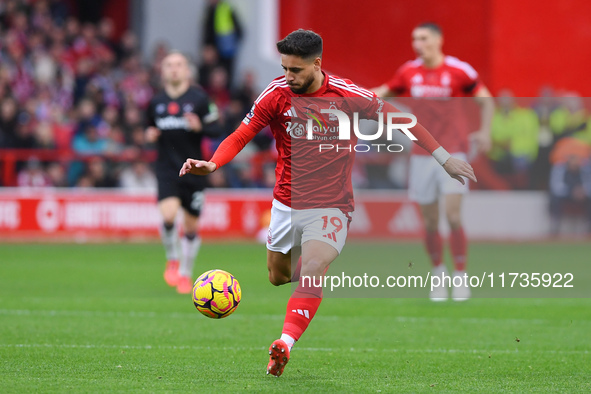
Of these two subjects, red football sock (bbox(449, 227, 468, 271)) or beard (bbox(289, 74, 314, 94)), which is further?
red football sock (bbox(449, 227, 468, 271))

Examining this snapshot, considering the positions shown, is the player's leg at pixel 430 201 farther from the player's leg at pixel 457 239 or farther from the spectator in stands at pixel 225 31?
the spectator in stands at pixel 225 31

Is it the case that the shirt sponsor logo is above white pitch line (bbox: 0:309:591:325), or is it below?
above

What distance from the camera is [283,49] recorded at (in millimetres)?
5996

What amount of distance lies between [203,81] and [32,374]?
1623 cm

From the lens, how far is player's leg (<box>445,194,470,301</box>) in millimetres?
9836

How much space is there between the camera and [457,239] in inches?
390

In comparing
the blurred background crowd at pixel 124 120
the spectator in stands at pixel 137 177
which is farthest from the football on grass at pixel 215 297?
the spectator in stands at pixel 137 177

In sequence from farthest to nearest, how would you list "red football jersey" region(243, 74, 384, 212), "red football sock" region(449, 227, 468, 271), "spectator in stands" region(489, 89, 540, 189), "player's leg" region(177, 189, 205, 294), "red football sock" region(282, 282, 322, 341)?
"spectator in stands" region(489, 89, 540, 189) → "player's leg" region(177, 189, 205, 294) → "red football sock" region(449, 227, 468, 271) → "red football jersey" region(243, 74, 384, 212) → "red football sock" region(282, 282, 322, 341)

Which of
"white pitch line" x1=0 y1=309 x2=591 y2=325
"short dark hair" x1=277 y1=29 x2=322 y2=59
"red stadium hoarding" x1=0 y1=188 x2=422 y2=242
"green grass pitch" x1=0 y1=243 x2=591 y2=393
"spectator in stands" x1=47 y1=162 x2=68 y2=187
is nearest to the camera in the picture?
"green grass pitch" x1=0 y1=243 x2=591 y2=393

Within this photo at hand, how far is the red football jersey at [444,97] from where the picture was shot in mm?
9844

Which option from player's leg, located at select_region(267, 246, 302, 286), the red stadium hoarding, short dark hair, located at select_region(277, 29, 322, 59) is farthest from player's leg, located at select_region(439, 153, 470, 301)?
the red stadium hoarding

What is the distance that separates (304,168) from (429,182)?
3.69 m

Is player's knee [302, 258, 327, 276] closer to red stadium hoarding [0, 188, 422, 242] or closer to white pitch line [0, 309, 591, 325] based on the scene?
white pitch line [0, 309, 591, 325]

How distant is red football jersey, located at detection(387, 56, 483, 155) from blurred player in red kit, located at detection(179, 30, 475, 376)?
3434 mm
